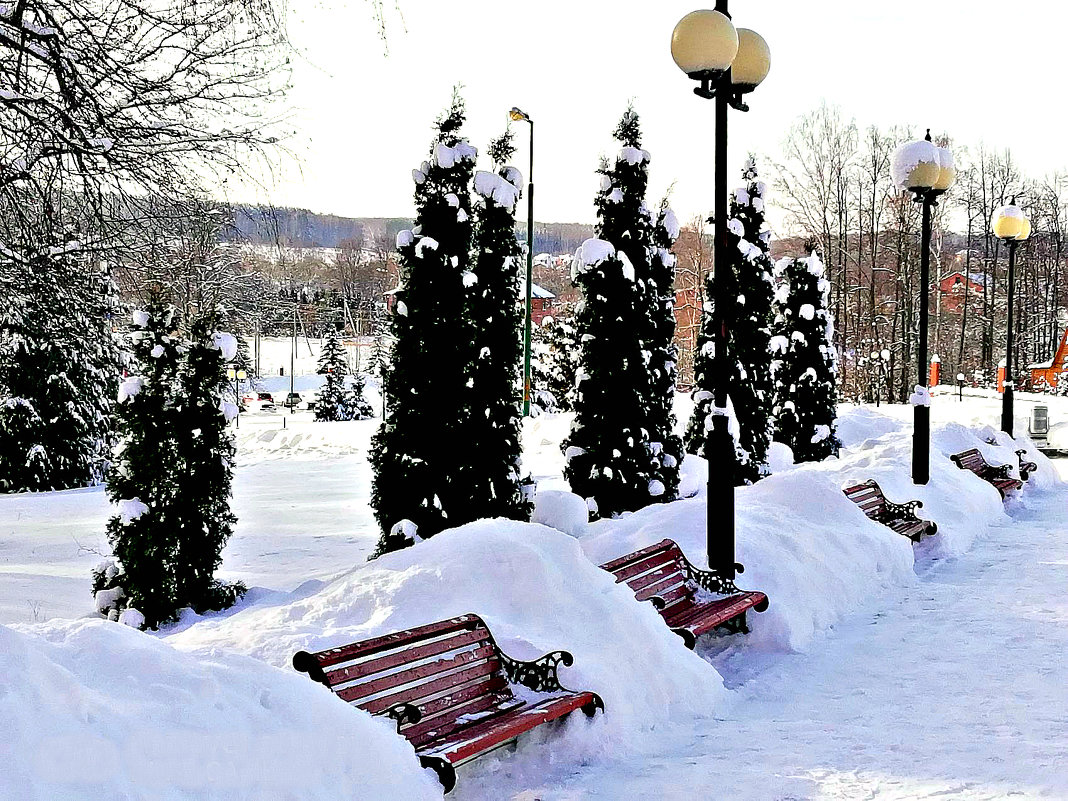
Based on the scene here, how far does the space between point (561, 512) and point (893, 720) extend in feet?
25.7

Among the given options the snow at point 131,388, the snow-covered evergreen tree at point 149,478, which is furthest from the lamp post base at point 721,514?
the snow at point 131,388

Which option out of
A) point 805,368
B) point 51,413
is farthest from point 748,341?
point 51,413

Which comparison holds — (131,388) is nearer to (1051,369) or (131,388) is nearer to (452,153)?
(452,153)

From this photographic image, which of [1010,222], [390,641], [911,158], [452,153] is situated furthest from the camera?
[1010,222]

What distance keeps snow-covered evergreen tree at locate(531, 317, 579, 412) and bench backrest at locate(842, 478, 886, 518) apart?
18.8m

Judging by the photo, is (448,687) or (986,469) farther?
(986,469)

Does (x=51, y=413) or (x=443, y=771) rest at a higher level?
(x=51, y=413)

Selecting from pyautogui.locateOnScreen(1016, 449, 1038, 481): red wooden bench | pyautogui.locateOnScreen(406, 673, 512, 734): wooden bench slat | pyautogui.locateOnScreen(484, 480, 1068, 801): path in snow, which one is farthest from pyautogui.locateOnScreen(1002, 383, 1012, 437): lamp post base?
pyautogui.locateOnScreen(406, 673, 512, 734): wooden bench slat

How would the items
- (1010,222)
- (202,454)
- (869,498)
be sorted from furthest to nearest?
(1010,222), (869,498), (202,454)

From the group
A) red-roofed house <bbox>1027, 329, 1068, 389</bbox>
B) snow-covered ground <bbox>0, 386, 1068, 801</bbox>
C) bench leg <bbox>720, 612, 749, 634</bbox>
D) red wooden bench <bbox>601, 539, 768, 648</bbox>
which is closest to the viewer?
snow-covered ground <bbox>0, 386, 1068, 801</bbox>

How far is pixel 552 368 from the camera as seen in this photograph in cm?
4172

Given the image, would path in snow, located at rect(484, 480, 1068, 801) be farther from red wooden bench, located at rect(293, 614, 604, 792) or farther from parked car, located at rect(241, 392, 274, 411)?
parked car, located at rect(241, 392, 274, 411)

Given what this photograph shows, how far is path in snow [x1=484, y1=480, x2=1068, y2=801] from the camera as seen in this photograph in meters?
4.85

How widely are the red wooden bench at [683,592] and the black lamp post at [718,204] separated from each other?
0.67 feet
